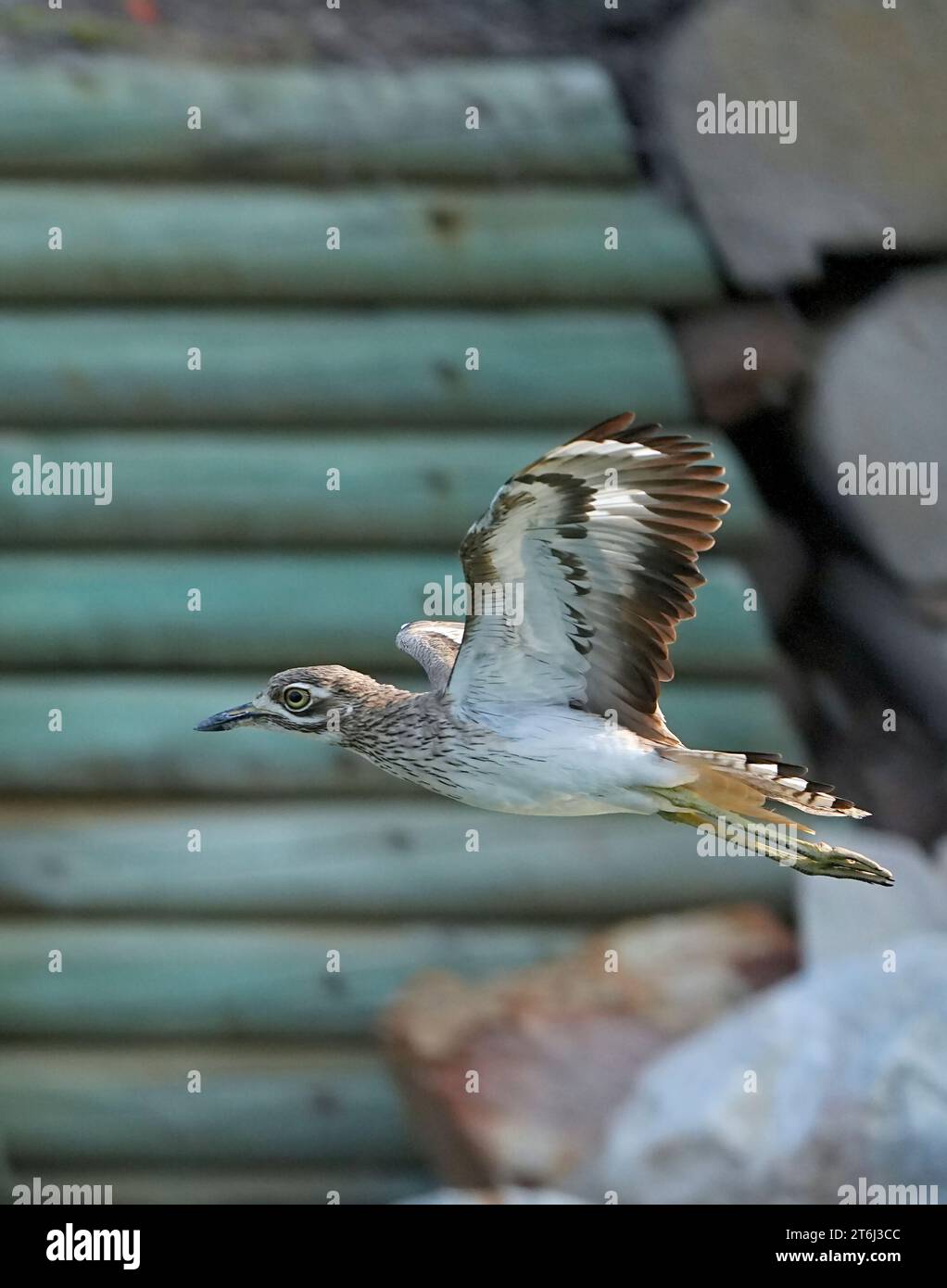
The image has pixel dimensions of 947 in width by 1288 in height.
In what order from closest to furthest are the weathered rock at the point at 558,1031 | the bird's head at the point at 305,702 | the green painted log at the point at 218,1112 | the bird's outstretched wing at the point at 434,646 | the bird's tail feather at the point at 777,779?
1. the bird's tail feather at the point at 777,779
2. the bird's head at the point at 305,702
3. the bird's outstretched wing at the point at 434,646
4. the weathered rock at the point at 558,1031
5. the green painted log at the point at 218,1112

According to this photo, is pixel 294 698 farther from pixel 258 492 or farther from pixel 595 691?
pixel 258 492

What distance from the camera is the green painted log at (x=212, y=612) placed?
14.9ft

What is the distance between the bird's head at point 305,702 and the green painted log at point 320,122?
87.3 inches

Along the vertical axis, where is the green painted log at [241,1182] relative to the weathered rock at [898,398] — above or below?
below

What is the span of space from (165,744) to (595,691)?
2.12 metres

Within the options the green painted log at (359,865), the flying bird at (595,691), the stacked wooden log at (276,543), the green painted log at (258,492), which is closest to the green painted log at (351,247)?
the stacked wooden log at (276,543)

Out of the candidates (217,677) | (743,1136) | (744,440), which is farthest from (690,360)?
(743,1136)

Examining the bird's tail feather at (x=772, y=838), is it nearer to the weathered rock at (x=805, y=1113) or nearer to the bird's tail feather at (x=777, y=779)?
the bird's tail feather at (x=777, y=779)

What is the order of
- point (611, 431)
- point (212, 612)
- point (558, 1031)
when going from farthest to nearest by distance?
point (212, 612) → point (558, 1031) → point (611, 431)

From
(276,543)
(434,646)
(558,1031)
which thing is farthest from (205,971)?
(434,646)

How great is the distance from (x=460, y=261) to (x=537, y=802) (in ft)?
7.93

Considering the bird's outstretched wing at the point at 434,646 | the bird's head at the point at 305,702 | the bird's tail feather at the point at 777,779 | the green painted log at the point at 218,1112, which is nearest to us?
the bird's tail feather at the point at 777,779

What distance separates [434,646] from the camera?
9.97 feet
